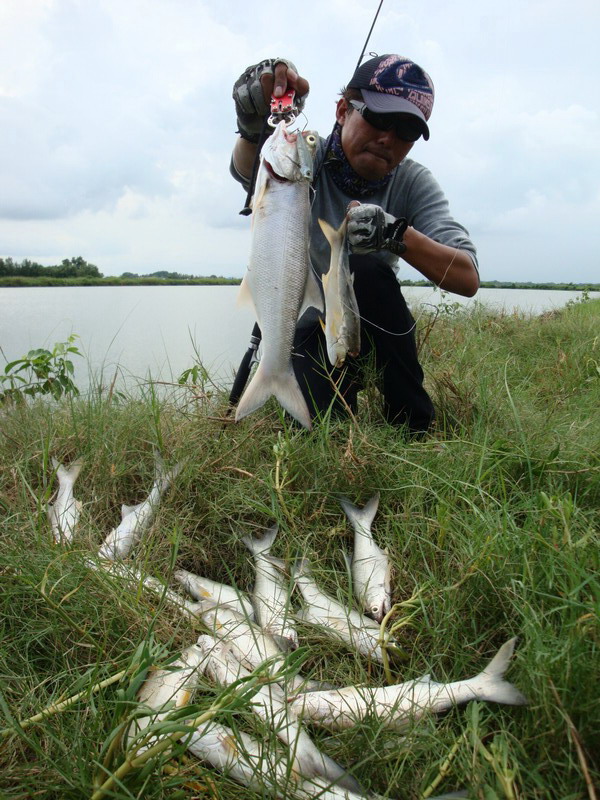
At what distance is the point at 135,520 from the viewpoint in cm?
238

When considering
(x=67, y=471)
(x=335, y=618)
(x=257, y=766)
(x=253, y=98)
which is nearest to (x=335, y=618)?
(x=335, y=618)

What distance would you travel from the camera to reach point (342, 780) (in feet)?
4.38

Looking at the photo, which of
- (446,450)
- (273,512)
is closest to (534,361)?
(446,450)

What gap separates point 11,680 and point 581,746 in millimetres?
1579

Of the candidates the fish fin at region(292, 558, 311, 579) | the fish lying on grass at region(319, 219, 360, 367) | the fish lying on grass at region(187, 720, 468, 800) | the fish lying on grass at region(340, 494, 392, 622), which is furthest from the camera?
the fish lying on grass at region(319, 219, 360, 367)

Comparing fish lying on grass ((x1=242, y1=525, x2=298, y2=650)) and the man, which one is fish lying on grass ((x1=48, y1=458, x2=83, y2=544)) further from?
the man

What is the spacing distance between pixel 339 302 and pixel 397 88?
1.23 metres

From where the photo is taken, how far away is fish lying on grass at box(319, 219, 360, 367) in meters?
2.45

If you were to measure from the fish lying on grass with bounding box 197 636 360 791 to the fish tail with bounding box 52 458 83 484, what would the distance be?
1.25m

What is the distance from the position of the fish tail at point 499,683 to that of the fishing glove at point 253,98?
2386 mm

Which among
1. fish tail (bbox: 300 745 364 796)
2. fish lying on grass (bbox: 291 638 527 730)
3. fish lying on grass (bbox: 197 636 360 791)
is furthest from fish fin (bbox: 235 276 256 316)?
fish tail (bbox: 300 745 364 796)

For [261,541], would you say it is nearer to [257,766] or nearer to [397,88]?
[257,766]

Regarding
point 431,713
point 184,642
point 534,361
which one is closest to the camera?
point 431,713

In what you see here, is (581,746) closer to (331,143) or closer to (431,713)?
(431,713)
